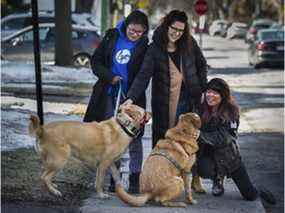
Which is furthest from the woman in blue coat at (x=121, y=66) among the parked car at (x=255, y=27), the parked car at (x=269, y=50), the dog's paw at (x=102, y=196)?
the parked car at (x=255, y=27)

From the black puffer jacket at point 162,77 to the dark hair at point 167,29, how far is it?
0.05 m

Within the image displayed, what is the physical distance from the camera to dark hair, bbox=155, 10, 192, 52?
7.54 m

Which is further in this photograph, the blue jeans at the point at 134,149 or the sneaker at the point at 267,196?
the sneaker at the point at 267,196

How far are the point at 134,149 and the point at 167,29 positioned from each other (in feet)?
4.01

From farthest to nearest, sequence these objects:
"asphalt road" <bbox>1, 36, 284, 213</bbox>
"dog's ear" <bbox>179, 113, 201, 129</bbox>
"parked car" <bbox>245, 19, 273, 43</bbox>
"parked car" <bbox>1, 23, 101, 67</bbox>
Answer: "parked car" <bbox>245, 19, 273, 43</bbox> → "parked car" <bbox>1, 23, 101, 67</bbox> → "asphalt road" <bbox>1, 36, 284, 213</bbox> → "dog's ear" <bbox>179, 113, 201, 129</bbox>

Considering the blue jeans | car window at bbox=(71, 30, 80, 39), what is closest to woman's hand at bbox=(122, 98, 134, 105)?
the blue jeans

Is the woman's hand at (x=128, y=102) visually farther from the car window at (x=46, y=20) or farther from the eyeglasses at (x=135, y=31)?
the car window at (x=46, y=20)

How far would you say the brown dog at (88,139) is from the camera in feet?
23.2

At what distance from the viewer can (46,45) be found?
27.9 metres

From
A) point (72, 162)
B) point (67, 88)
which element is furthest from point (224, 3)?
point (72, 162)

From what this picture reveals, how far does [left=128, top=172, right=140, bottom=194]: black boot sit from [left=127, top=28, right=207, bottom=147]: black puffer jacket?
1.74ft

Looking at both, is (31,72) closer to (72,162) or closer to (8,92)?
(8,92)

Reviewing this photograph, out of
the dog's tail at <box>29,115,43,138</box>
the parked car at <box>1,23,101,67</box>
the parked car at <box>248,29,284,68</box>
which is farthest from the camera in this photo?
the parked car at <box>248,29,284,68</box>

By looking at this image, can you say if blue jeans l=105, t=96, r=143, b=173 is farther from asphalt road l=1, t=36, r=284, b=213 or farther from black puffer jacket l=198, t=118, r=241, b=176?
asphalt road l=1, t=36, r=284, b=213
